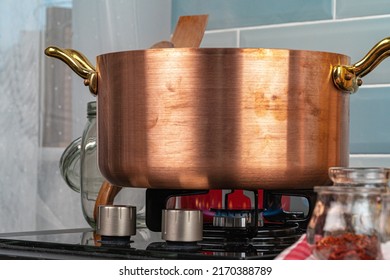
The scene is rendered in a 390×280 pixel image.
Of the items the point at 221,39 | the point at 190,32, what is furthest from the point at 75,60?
the point at 221,39

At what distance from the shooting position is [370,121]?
1.50 meters

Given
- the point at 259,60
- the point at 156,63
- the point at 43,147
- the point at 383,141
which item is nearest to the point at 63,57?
the point at 156,63

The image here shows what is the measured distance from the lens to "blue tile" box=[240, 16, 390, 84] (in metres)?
1.51

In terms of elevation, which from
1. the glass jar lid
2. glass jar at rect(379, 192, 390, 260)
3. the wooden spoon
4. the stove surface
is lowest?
the stove surface

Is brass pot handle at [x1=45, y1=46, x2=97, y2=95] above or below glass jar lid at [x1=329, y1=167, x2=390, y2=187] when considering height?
above

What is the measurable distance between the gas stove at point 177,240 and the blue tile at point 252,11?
46 centimetres

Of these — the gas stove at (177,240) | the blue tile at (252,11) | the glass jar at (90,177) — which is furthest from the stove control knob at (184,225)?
the blue tile at (252,11)

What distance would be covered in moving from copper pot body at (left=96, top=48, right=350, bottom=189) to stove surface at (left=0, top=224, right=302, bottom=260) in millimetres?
75

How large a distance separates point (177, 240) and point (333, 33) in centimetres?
66

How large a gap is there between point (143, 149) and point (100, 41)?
643 millimetres

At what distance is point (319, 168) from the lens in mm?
1108

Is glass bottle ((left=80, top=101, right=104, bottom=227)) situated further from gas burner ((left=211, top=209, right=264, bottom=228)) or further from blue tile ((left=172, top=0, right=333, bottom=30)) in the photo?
blue tile ((left=172, top=0, right=333, bottom=30))

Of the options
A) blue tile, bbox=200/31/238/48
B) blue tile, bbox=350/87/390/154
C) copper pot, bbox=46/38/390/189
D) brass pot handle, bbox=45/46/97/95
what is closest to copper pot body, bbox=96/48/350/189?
copper pot, bbox=46/38/390/189
